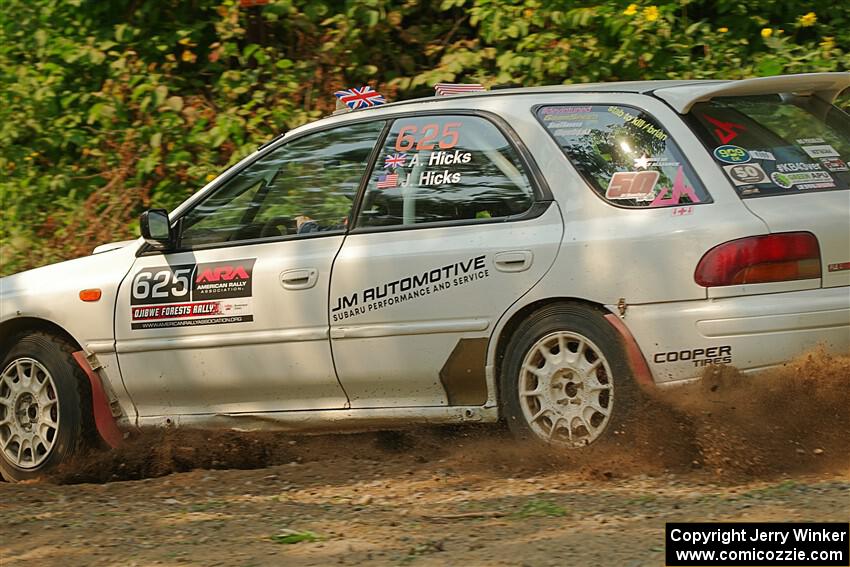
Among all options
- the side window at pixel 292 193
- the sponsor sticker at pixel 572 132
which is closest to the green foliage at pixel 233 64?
the side window at pixel 292 193

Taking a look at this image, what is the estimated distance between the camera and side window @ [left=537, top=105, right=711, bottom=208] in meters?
5.29

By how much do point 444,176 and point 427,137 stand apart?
23 centimetres

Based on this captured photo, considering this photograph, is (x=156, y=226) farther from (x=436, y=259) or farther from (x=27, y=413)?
(x=436, y=259)

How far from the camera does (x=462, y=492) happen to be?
5.15 meters

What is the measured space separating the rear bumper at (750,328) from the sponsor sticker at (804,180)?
18.5 inches

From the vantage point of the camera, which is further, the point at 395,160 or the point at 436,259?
the point at 395,160

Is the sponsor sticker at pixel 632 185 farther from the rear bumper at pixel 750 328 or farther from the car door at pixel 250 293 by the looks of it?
the car door at pixel 250 293

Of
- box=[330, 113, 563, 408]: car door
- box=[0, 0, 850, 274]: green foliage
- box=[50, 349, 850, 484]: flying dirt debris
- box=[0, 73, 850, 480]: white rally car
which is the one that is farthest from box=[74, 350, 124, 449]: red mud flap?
box=[0, 0, 850, 274]: green foliage

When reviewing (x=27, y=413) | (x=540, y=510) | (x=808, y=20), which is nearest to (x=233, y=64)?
(x=808, y=20)

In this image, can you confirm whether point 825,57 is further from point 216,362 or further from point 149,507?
point 149,507

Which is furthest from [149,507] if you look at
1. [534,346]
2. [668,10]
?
[668,10]

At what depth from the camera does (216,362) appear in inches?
243

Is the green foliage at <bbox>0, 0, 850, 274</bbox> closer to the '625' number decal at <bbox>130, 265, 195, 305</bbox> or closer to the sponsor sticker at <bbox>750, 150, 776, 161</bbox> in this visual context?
the '625' number decal at <bbox>130, 265, 195, 305</bbox>

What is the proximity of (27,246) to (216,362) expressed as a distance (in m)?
4.91
